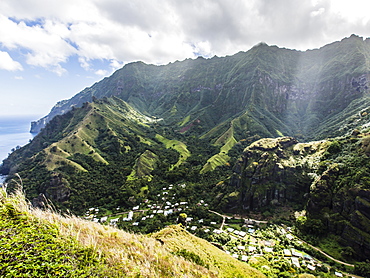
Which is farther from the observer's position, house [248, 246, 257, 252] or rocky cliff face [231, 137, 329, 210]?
rocky cliff face [231, 137, 329, 210]

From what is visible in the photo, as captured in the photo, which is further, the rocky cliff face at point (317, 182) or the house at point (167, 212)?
the house at point (167, 212)

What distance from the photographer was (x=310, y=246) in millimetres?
56188

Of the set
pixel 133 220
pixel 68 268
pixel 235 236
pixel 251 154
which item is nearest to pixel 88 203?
pixel 133 220

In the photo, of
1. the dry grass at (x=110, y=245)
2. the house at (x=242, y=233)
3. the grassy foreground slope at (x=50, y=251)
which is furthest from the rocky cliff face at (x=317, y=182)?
the grassy foreground slope at (x=50, y=251)

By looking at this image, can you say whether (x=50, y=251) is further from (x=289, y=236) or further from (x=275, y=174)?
(x=275, y=174)

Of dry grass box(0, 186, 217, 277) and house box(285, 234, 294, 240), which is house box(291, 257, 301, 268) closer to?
house box(285, 234, 294, 240)

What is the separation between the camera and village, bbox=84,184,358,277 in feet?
155

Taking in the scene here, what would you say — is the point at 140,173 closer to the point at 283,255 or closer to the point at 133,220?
the point at 133,220

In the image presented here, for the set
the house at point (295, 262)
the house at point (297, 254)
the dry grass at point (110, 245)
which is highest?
the dry grass at point (110, 245)

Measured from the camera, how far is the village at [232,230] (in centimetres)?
4716

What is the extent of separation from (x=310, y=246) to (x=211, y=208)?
37.4m

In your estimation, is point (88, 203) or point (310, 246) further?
point (88, 203)

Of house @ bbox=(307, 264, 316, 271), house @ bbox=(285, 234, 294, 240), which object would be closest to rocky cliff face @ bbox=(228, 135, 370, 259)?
house @ bbox=(285, 234, 294, 240)

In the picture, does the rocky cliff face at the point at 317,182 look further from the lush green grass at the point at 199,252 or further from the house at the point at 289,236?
the lush green grass at the point at 199,252
